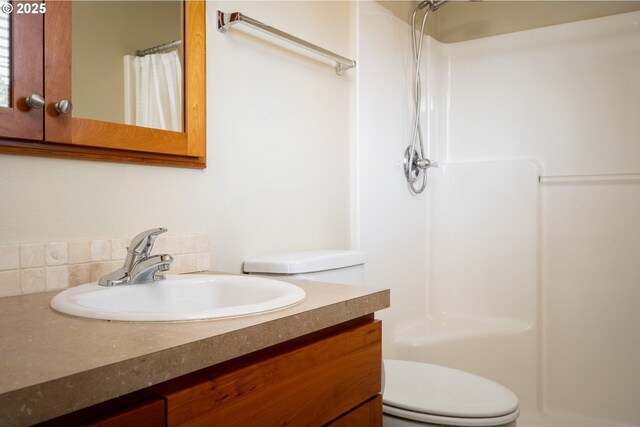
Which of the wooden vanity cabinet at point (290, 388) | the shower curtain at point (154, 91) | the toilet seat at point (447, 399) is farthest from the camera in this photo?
the toilet seat at point (447, 399)

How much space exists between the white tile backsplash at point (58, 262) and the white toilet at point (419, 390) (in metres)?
0.35

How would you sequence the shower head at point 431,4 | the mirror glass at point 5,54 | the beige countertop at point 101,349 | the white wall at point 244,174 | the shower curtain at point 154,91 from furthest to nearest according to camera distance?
the shower head at point 431,4
the shower curtain at point 154,91
the white wall at point 244,174
the mirror glass at point 5,54
the beige countertop at point 101,349

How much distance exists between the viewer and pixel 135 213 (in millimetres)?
1246

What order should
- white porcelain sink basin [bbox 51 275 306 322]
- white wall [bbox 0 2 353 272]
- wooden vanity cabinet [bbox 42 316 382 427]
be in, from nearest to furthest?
wooden vanity cabinet [bbox 42 316 382 427] → white porcelain sink basin [bbox 51 275 306 322] → white wall [bbox 0 2 353 272]

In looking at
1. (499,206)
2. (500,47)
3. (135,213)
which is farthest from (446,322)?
(135,213)

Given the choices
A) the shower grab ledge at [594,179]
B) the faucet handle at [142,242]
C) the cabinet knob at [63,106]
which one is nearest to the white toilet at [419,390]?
the faucet handle at [142,242]

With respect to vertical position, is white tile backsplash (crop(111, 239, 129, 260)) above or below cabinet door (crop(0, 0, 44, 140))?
below

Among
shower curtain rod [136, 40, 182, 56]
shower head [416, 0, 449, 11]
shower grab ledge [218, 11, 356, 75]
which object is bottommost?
shower curtain rod [136, 40, 182, 56]

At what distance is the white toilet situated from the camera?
1360 millimetres

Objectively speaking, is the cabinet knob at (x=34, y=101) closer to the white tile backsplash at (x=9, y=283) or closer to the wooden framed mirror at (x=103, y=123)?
the wooden framed mirror at (x=103, y=123)

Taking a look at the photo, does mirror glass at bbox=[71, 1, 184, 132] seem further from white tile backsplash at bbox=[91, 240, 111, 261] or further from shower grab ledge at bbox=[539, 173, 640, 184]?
shower grab ledge at bbox=[539, 173, 640, 184]

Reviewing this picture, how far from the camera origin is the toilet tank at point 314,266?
4.72 feet

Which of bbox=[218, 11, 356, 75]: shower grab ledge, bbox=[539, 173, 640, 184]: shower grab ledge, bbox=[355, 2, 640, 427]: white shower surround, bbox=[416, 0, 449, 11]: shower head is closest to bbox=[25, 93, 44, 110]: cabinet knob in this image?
bbox=[218, 11, 356, 75]: shower grab ledge

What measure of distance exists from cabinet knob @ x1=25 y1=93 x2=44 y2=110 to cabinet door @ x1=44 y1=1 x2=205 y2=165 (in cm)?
3
